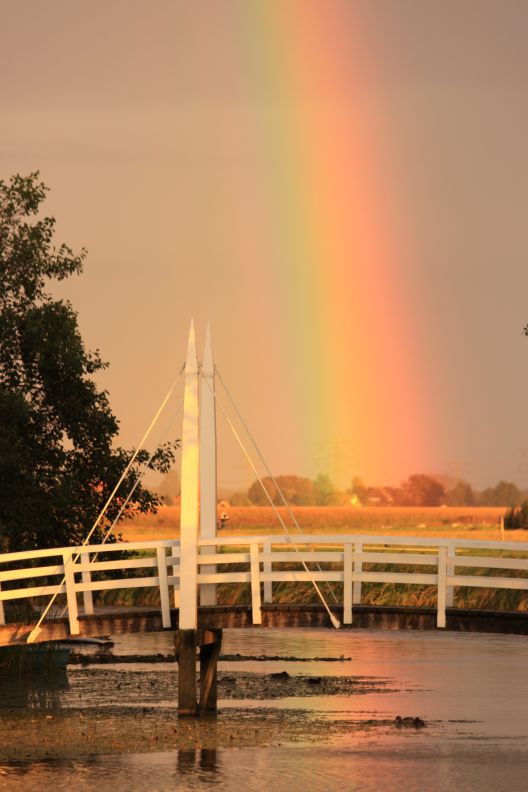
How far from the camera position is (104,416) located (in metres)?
41.7

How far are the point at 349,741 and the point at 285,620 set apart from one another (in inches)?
99.5

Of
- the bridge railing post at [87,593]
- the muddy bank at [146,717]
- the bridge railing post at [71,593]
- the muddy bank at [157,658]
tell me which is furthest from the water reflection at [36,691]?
the muddy bank at [157,658]

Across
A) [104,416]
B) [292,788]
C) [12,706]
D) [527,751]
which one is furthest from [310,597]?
[292,788]

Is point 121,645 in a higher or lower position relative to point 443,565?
lower

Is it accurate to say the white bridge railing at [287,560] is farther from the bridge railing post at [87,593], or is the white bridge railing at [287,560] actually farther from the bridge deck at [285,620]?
the bridge deck at [285,620]

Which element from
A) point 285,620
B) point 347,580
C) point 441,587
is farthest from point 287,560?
point 441,587

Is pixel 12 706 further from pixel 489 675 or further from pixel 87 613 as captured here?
pixel 489 675

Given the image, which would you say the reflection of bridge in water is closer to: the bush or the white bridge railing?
the white bridge railing

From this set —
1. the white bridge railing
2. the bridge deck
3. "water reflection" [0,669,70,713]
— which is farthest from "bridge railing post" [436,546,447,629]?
"water reflection" [0,669,70,713]

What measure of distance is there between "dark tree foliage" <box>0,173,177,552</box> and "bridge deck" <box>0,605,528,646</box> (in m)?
10.8

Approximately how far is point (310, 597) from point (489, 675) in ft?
51.2

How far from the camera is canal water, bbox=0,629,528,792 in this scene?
24.8 m

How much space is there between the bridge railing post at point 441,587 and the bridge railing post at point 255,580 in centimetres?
311

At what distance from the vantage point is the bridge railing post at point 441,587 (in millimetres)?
26344
